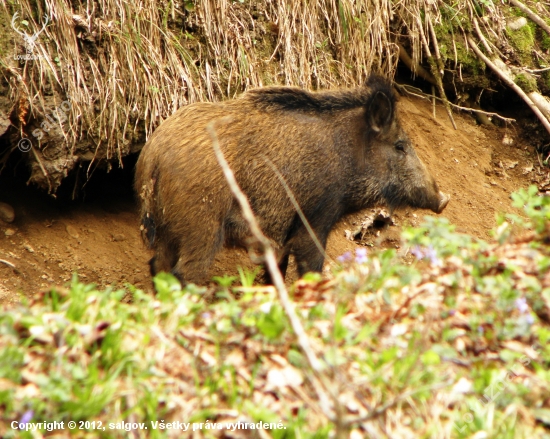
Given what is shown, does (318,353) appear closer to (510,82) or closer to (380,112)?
(380,112)

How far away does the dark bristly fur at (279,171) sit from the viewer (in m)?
5.46

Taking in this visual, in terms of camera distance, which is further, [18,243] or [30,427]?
[18,243]

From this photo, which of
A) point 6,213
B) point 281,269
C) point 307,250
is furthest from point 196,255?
point 6,213

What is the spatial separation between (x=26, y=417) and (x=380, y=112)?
446 centimetres

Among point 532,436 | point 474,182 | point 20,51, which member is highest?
point 20,51

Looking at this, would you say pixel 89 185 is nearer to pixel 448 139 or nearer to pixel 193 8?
pixel 193 8

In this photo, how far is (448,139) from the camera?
884 cm

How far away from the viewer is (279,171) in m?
5.86

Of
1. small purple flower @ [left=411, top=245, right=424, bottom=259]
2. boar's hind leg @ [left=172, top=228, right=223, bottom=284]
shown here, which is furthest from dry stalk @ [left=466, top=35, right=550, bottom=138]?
small purple flower @ [left=411, top=245, right=424, bottom=259]

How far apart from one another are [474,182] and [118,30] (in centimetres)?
456

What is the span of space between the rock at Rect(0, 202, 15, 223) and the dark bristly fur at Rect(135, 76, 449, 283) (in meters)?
1.88

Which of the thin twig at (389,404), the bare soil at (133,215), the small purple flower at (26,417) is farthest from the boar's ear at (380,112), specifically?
the small purple flower at (26,417)

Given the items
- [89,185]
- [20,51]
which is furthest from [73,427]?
[89,185]

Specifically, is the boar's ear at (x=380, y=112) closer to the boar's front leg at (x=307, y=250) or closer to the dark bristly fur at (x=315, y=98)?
the dark bristly fur at (x=315, y=98)
